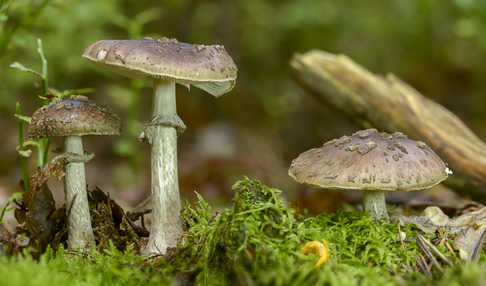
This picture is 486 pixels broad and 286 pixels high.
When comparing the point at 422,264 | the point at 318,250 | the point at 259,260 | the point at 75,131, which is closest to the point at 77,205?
the point at 75,131

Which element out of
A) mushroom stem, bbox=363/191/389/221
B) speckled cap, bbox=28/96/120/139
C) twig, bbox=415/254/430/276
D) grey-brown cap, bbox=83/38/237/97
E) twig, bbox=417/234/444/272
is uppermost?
grey-brown cap, bbox=83/38/237/97

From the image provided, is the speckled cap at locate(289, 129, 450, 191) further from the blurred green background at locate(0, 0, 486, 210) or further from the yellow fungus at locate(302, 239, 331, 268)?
the blurred green background at locate(0, 0, 486, 210)

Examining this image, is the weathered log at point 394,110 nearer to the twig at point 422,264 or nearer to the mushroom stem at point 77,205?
the twig at point 422,264

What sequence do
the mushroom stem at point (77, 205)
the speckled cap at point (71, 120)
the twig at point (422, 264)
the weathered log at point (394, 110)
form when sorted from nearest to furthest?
the twig at point (422, 264), the speckled cap at point (71, 120), the mushroom stem at point (77, 205), the weathered log at point (394, 110)

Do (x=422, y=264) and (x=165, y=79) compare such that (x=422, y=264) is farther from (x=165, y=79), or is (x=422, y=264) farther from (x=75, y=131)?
(x=75, y=131)

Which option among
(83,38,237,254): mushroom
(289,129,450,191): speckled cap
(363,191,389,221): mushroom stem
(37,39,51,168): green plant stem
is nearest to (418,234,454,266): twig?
(363,191,389,221): mushroom stem

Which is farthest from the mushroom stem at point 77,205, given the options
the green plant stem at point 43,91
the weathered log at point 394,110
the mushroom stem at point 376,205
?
the weathered log at point 394,110
